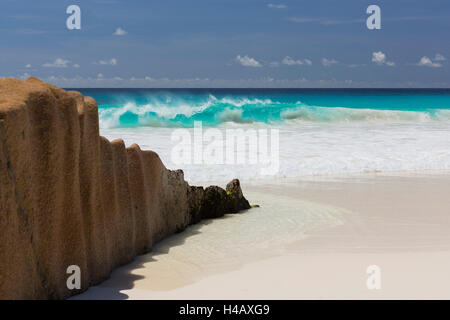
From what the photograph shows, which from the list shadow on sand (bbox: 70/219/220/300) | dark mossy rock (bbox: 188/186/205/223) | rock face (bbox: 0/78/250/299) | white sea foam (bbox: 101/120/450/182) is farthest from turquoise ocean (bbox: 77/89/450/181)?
rock face (bbox: 0/78/250/299)

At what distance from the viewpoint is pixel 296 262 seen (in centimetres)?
448

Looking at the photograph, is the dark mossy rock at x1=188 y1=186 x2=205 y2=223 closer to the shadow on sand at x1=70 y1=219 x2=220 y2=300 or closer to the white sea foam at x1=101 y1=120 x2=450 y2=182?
the shadow on sand at x1=70 y1=219 x2=220 y2=300

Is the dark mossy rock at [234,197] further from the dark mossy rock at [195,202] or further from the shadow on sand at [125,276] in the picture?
the shadow on sand at [125,276]

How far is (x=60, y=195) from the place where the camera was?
11.5 feet

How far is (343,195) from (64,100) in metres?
5.01

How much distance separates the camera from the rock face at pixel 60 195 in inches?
119

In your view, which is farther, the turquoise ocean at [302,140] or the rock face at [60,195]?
the turquoise ocean at [302,140]

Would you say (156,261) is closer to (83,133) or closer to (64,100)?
(83,133)

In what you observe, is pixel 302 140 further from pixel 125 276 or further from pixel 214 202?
pixel 125 276

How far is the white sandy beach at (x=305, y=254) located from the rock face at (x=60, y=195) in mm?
276

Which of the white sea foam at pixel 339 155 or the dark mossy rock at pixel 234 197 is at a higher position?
the white sea foam at pixel 339 155

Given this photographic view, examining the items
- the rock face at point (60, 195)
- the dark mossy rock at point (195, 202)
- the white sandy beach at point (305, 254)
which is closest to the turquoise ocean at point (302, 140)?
the white sandy beach at point (305, 254)
